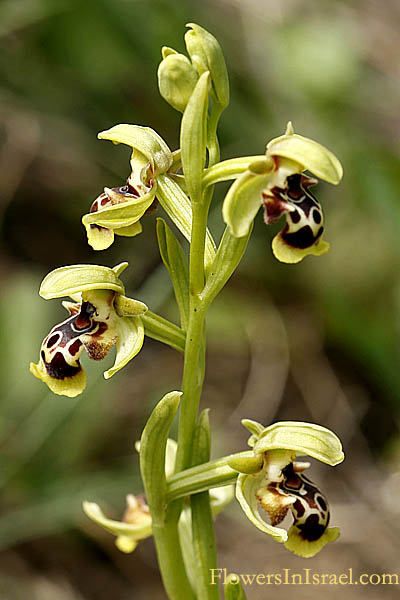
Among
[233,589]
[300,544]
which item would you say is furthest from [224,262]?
[233,589]

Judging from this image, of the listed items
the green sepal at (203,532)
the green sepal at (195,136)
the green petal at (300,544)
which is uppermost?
the green sepal at (195,136)

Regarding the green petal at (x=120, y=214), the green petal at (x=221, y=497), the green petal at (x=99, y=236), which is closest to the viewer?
the green petal at (x=120, y=214)

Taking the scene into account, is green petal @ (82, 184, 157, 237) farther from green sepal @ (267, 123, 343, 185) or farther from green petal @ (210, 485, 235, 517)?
green petal @ (210, 485, 235, 517)

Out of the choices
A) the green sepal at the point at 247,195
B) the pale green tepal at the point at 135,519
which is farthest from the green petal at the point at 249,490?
the green sepal at the point at 247,195

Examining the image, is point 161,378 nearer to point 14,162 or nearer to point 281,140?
point 14,162

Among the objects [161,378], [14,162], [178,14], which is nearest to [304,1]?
[178,14]

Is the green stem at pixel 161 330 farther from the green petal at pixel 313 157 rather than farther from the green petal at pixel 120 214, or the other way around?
the green petal at pixel 313 157

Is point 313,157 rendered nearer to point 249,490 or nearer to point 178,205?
point 178,205

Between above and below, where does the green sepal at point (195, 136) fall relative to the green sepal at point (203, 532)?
above
